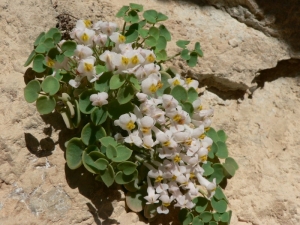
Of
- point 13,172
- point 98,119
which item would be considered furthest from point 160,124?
point 13,172

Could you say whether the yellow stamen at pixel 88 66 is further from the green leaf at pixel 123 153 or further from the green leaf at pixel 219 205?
the green leaf at pixel 219 205

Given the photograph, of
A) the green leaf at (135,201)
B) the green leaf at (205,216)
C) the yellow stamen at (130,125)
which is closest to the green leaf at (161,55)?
the yellow stamen at (130,125)

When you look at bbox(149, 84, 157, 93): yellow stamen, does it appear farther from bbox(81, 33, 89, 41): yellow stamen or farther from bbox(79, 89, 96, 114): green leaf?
bbox(81, 33, 89, 41): yellow stamen

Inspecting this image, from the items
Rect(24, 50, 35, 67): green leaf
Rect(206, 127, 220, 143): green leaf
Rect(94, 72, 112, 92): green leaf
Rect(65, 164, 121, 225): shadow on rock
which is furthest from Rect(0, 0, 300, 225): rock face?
Rect(94, 72, 112, 92): green leaf

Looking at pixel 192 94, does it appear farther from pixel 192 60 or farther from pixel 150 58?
pixel 150 58

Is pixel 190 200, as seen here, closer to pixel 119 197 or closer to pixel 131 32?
pixel 119 197

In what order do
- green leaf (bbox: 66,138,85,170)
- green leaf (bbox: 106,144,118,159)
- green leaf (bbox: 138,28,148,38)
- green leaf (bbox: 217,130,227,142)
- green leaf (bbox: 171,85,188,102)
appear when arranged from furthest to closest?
green leaf (bbox: 217,130,227,142) → green leaf (bbox: 138,28,148,38) → green leaf (bbox: 171,85,188,102) → green leaf (bbox: 66,138,85,170) → green leaf (bbox: 106,144,118,159)

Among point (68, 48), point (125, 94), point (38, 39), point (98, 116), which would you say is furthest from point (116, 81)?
point (38, 39)
